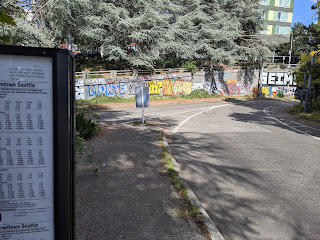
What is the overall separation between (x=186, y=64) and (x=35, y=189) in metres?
32.3

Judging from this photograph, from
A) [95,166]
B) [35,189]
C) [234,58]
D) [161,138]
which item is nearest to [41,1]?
[161,138]

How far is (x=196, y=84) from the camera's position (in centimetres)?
3397

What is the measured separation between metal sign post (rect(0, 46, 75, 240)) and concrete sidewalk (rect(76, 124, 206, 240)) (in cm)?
163

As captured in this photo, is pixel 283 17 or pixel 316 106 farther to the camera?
pixel 283 17

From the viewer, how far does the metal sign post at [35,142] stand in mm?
1664

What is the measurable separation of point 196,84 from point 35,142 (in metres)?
33.1

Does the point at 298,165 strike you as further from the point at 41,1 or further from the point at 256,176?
the point at 41,1

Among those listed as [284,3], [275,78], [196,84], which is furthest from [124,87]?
[284,3]

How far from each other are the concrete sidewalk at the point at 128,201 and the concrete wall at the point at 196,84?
1922 centimetres

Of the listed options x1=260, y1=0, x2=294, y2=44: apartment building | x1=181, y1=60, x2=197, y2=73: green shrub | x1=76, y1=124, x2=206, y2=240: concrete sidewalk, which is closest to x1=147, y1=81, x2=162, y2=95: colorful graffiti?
x1=181, y1=60, x2=197, y2=73: green shrub

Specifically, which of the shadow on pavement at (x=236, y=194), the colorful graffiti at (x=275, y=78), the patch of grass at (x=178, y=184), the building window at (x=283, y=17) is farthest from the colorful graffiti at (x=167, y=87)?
the building window at (x=283, y=17)

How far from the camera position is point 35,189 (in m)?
1.75

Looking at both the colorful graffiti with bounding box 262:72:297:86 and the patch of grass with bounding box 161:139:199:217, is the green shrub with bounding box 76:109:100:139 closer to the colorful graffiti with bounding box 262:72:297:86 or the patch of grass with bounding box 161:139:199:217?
the patch of grass with bounding box 161:139:199:217

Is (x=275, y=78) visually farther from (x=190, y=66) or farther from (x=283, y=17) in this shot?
(x=283, y=17)
